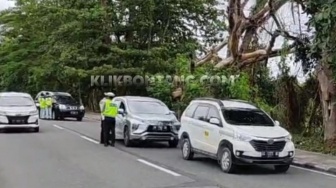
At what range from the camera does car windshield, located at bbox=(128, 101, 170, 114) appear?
1963cm

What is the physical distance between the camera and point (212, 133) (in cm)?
1378

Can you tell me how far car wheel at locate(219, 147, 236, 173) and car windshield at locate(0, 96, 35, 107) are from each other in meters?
13.8

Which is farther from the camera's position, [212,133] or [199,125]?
[199,125]

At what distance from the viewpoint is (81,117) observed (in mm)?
36188

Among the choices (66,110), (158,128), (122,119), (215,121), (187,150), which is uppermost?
(215,121)

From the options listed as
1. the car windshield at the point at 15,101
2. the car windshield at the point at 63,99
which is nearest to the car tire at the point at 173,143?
the car windshield at the point at 15,101

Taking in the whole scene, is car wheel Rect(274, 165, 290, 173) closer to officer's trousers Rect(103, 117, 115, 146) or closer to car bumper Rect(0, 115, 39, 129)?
officer's trousers Rect(103, 117, 115, 146)

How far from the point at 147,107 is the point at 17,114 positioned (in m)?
6.75

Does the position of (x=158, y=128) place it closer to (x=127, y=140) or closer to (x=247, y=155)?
(x=127, y=140)

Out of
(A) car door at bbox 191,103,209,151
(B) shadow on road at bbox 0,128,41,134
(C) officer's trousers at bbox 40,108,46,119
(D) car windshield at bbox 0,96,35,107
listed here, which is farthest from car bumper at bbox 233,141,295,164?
(C) officer's trousers at bbox 40,108,46,119

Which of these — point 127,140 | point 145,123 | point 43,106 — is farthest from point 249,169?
point 43,106

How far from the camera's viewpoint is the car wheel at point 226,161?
12772mm

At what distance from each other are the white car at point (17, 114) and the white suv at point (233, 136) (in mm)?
10470

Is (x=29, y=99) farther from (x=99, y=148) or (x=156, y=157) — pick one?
(x=156, y=157)
